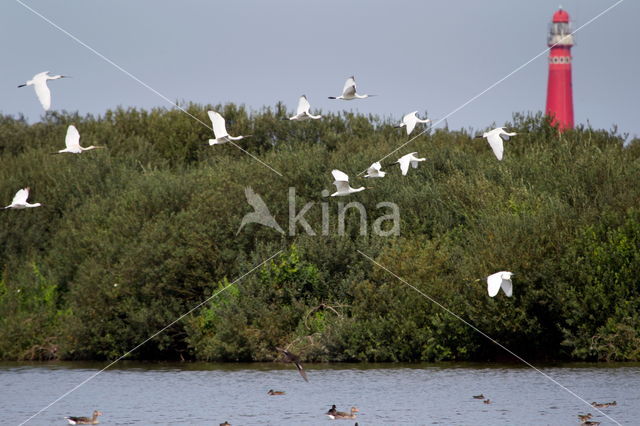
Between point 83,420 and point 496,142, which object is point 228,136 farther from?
point 83,420

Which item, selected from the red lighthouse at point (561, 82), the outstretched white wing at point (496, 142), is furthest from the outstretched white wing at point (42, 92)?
the red lighthouse at point (561, 82)

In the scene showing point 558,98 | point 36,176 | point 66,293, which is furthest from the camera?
point 558,98

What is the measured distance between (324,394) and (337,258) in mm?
Answer: 8779

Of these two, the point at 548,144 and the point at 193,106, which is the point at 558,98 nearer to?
the point at 193,106

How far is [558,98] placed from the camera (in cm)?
8750

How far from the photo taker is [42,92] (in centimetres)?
2827

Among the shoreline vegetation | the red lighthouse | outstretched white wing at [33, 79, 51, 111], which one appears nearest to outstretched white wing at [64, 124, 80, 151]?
outstretched white wing at [33, 79, 51, 111]

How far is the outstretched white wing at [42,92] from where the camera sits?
2800 centimetres

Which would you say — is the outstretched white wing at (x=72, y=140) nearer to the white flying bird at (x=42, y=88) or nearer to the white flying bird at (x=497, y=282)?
the white flying bird at (x=42, y=88)

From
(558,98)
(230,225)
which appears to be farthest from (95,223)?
(558,98)

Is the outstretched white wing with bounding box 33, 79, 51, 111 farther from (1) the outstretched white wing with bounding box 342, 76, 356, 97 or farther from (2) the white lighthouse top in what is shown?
(2) the white lighthouse top

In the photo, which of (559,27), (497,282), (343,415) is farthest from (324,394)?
(559,27)

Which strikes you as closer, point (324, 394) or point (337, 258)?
point (324, 394)

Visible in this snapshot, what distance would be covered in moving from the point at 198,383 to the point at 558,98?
2337 inches
